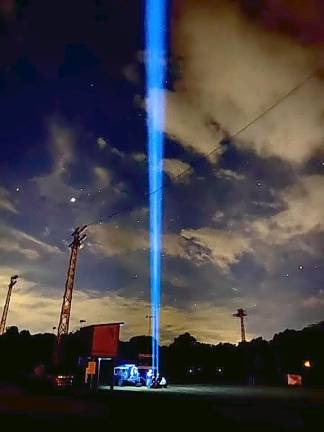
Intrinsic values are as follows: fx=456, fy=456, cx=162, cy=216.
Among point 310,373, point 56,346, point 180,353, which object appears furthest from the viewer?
point 180,353

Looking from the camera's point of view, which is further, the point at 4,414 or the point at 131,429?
the point at 4,414

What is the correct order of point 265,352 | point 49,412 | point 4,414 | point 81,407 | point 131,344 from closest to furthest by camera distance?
1. point 4,414
2. point 49,412
3. point 81,407
4. point 265,352
5. point 131,344

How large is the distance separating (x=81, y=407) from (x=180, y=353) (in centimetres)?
8527

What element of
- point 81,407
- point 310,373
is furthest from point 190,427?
point 310,373

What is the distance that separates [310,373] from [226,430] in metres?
65.0

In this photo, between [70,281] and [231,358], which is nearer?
[70,281]

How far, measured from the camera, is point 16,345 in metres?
74.6

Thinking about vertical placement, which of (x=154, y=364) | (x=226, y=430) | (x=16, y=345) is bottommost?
(x=226, y=430)

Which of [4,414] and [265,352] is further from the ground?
[265,352]

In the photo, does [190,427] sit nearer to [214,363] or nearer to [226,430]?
[226,430]

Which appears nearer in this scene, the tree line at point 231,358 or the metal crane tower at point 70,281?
the metal crane tower at point 70,281

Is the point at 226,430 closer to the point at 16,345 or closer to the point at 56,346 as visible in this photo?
the point at 56,346

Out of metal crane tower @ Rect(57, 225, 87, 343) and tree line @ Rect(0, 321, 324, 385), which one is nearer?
metal crane tower @ Rect(57, 225, 87, 343)

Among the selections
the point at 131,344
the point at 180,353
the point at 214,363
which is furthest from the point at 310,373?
the point at 131,344
